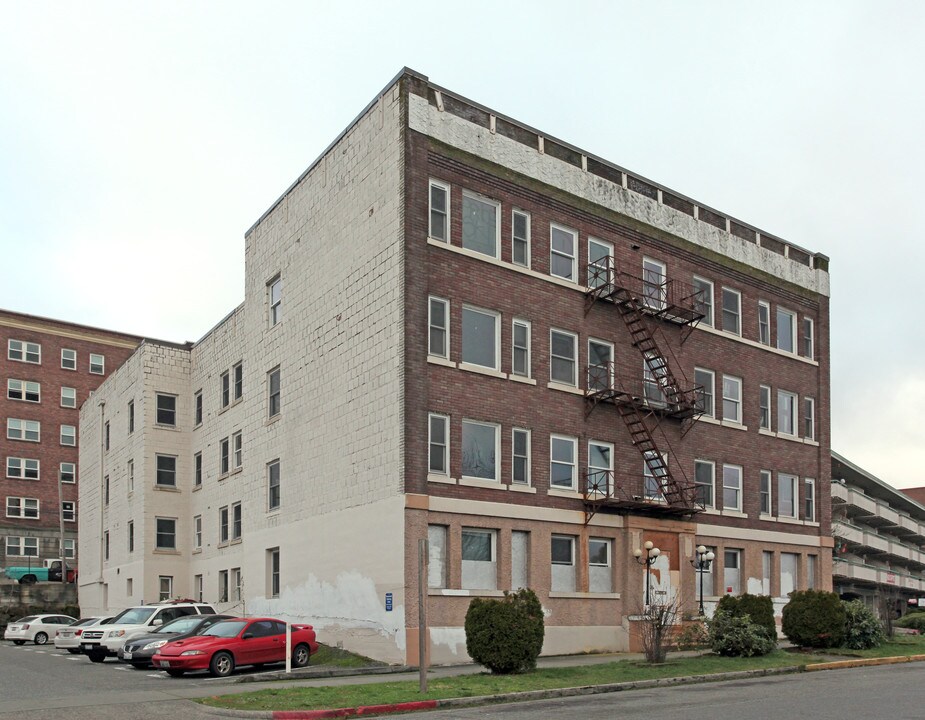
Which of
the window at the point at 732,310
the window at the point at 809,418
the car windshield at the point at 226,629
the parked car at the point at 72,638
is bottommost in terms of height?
the parked car at the point at 72,638

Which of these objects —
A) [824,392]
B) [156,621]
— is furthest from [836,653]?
[156,621]

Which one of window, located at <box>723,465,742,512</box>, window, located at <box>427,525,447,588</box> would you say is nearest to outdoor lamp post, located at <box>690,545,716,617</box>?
window, located at <box>723,465,742,512</box>

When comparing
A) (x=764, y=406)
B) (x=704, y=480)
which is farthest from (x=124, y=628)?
(x=764, y=406)

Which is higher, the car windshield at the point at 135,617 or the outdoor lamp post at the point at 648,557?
the outdoor lamp post at the point at 648,557

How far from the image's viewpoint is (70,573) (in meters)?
66.9

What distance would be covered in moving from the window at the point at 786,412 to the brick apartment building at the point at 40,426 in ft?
182

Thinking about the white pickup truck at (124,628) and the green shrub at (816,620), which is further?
the white pickup truck at (124,628)

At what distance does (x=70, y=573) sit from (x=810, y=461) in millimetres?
46371

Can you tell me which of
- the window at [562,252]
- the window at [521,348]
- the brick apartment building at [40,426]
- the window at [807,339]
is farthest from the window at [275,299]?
the brick apartment building at [40,426]

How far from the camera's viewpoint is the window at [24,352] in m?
79.1

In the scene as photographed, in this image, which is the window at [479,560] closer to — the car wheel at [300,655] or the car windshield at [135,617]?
the car wheel at [300,655]

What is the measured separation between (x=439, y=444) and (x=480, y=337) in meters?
3.71

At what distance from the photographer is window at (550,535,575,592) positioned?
107 feet

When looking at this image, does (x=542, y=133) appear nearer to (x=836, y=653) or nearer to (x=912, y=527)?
(x=836, y=653)
